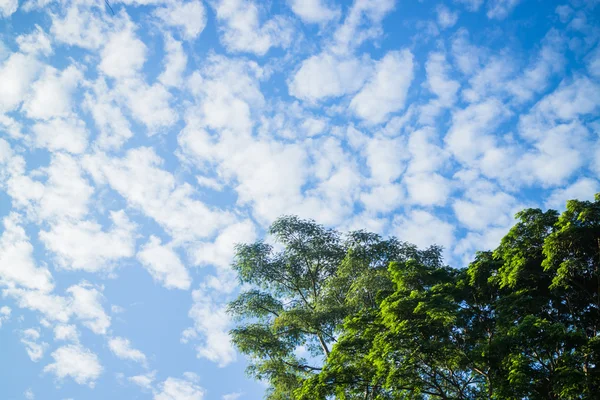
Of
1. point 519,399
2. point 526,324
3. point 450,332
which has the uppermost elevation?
point 450,332

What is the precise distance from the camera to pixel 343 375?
13234 millimetres

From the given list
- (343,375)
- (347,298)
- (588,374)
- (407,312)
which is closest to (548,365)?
(588,374)

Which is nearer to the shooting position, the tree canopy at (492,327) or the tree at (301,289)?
the tree canopy at (492,327)

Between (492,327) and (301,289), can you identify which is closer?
(492,327)

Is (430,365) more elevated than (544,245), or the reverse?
(544,245)

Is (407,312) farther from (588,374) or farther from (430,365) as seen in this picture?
(588,374)

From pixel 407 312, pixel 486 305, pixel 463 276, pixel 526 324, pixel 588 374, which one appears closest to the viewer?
pixel 588 374

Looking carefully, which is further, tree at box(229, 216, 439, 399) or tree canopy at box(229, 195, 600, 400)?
tree at box(229, 216, 439, 399)

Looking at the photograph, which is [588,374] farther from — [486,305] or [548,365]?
[486,305]

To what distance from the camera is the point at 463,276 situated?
1466cm

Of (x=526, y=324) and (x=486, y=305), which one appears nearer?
(x=526, y=324)

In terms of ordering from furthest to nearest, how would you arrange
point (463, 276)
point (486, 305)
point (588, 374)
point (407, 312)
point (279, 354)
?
point (279, 354) → point (463, 276) → point (486, 305) → point (407, 312) → point (588, 374)

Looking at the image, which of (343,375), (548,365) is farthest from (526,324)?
(343,375)

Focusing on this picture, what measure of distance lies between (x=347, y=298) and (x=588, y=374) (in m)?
8.98
